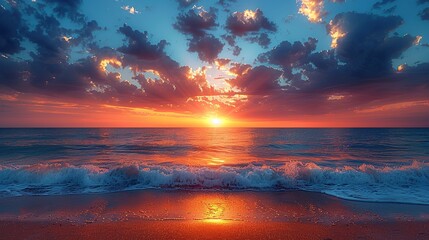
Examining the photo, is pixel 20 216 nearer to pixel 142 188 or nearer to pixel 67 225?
pixel 67 225

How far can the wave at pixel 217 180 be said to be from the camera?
1092cm

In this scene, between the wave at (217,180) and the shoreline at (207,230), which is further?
the wave at (217,180)

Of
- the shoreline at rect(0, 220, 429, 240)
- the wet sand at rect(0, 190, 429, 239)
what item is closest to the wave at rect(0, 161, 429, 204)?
the wet sand at rect(0, 190, 429, 239)

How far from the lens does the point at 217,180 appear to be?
1168 centimetres

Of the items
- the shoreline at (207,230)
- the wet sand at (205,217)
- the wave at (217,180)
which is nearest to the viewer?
the shoreline at (207,230)

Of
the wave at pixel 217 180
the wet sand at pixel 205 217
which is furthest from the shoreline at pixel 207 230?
the wave at pixel 217 180

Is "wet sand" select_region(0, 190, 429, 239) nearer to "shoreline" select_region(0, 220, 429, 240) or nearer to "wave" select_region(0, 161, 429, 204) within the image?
"shoreline" select_region(0, 220, 429, 240)

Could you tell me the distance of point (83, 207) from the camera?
7988 mm

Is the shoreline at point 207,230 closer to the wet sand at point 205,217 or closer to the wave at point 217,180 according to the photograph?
the wet sand at point 205,217

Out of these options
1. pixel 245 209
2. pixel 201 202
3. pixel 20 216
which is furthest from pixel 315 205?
pixel 20 216

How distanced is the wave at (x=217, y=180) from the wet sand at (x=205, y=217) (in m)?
1.57

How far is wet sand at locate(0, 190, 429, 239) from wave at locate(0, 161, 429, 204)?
5.15ft

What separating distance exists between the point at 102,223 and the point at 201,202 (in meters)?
3.45

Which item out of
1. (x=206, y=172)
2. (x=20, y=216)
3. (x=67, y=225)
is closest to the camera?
(x=67, y=225)
